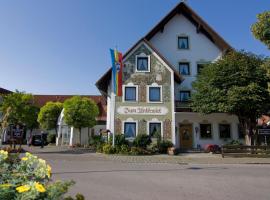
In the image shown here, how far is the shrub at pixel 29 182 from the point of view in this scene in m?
2.60

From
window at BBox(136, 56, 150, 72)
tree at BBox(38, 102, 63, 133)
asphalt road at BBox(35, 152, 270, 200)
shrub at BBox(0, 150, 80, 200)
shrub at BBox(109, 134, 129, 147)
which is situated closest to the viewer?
shrub at BBox(0, 150, 80, 200)

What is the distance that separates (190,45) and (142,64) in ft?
21.0

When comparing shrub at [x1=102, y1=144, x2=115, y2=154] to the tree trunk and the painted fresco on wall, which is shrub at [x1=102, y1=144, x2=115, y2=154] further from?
the tree trunk

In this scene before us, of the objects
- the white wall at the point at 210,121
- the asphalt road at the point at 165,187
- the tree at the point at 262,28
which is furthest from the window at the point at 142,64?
the asphalt road at the point at 165,187

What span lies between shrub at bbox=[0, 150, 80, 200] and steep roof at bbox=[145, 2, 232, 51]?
82.3 feet

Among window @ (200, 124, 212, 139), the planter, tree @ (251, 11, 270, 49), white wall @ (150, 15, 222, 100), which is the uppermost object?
white wall @ (150, 15, 222, 100)

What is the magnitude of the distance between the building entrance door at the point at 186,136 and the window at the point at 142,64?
632cm

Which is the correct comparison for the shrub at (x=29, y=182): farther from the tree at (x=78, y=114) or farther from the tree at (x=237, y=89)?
the tree at (x=78, y=114)

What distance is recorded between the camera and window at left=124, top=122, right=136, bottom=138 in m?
23.6

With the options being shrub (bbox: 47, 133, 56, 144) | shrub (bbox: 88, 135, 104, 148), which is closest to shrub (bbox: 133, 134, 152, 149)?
shrub (bbox: 88, 135, 104, 148)

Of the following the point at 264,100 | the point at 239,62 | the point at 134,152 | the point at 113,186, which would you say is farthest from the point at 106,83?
the point at 113,186

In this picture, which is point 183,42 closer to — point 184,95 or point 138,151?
point 184,95

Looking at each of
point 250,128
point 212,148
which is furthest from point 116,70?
point 250,128

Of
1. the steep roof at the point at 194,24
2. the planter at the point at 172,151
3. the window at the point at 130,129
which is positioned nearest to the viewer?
the planter at the point at 172,151
